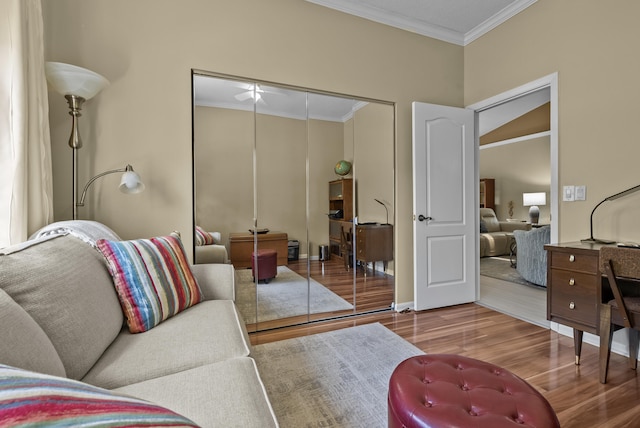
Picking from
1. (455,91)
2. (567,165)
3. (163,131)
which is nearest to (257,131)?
(163,131)

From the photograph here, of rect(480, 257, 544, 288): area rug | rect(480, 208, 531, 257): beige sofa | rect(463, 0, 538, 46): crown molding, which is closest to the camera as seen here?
rect(463, 0, 538, 46): crown molding

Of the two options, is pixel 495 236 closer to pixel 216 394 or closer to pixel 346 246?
pixel 346 246

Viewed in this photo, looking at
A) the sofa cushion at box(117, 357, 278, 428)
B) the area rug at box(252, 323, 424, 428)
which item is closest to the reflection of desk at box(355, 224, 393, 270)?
the area rug at box(252, 323, 424, 428)

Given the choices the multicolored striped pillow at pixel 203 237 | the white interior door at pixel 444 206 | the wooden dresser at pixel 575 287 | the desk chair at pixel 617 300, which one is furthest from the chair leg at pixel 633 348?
the multicolored striped pillow at pixel 203 237

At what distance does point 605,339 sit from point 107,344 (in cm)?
261

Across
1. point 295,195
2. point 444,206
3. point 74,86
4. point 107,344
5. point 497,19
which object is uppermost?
point 497,19

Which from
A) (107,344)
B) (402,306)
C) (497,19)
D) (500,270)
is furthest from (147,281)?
(500,270)

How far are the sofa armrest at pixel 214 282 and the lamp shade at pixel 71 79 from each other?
129cm

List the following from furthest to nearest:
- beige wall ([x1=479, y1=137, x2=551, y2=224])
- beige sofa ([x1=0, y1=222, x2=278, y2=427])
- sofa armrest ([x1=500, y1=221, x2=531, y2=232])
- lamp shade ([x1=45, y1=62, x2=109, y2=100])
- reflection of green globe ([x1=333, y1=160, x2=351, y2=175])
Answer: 1. beige wall ([x1=479, y1=137, x2=551, y2=224])
2. sofa armrest ([x1=500, y1=221, x2=531, y2=232])
3. reflection of green globe ([x1=333, y1=160, x2=351, y2=175])
4. lamp shade ([x1=45, y1=62, x2=109, y2=100])
5. beige sofa ([x1=0, y1=222, x2=278, y2=427])

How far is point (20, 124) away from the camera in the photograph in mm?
1477

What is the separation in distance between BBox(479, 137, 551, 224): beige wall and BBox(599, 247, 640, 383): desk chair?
5.72 meters

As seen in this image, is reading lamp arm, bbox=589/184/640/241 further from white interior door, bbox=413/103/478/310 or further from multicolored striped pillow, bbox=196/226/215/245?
multicolored striped pillow, bbox=196/226/215/245

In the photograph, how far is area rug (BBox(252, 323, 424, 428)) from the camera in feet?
4.96

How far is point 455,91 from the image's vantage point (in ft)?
11.1
